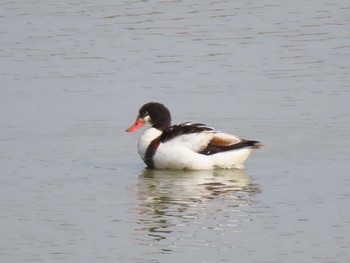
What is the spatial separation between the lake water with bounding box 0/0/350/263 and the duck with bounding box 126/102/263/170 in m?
0.18

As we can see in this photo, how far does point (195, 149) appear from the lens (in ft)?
48.7

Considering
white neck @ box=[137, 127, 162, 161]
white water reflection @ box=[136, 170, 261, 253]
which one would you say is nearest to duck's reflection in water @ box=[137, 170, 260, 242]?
white water reflection @ box=[136, 170, 261, 253]

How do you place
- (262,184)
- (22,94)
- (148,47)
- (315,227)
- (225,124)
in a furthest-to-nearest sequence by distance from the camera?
1. (148,47)
2. (22,94)
3. (225,124)
4. (262,184)
5. (315,227)

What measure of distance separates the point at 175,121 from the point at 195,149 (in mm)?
1904

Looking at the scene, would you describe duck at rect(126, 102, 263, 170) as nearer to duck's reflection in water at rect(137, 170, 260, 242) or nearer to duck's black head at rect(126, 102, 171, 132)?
duck's reflection in water at rect(137, 170, 260, 242)

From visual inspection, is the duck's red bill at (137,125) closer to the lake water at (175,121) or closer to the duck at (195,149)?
the lake water at (175,121)

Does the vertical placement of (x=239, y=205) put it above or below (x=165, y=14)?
below

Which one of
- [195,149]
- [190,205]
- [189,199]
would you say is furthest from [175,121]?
[190,205]

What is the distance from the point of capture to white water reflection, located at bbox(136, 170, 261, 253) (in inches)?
449

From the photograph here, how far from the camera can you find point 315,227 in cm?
1157

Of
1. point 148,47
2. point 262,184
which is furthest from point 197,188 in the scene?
point 148,47

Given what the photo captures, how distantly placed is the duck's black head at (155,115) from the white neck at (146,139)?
8cm

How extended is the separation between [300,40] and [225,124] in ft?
13.7

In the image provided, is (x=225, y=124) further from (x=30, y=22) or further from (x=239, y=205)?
(x=30, y=22)
